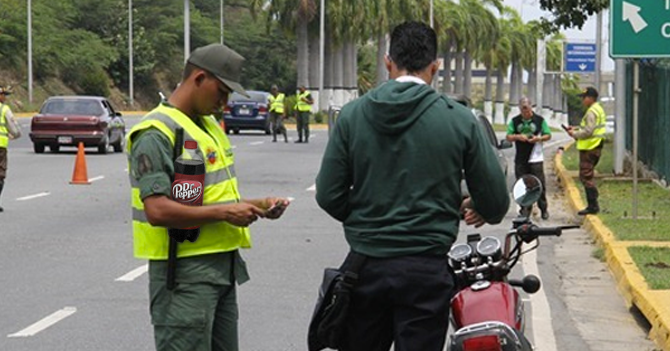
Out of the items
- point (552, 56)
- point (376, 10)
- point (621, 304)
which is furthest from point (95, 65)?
point (621, 304)

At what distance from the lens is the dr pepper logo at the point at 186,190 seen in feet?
20.4

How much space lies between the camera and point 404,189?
5.90 m

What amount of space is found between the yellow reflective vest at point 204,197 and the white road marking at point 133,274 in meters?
7.53

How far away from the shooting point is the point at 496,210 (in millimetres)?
6180

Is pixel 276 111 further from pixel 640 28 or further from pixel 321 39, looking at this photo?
pixel 321 39

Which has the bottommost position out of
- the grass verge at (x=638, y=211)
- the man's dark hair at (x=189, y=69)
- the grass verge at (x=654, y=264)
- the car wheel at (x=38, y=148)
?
the grass verge at (x=638, y=211)

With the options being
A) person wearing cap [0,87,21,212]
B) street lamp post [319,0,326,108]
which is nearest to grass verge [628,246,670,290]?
person wearing cap [0,87,21,212]

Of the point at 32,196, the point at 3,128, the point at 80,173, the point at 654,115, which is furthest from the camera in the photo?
the point at 654,115

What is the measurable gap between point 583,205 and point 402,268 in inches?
657

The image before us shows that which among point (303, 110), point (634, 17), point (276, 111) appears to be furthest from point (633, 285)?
point (276, 111)

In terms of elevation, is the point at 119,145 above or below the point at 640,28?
below

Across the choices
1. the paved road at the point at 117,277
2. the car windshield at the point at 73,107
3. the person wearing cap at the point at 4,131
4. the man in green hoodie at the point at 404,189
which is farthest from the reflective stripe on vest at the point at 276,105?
the man in green hoodie at the point at 404,189

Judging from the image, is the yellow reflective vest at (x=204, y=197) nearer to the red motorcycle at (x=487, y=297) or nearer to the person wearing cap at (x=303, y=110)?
the red motorcycle at (x=487, y=297)

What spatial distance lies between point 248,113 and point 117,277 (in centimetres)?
3632
